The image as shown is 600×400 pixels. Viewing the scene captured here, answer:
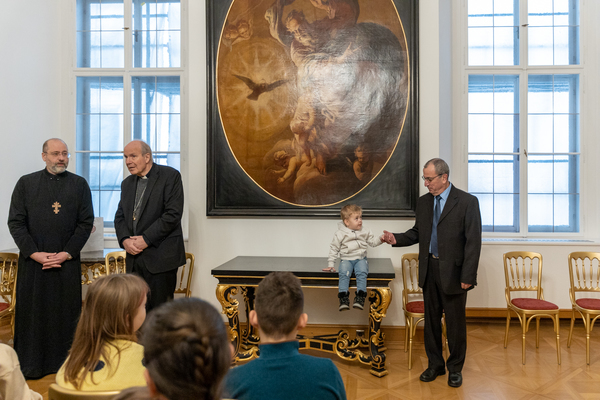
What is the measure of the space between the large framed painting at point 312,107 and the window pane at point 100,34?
1.74 meters

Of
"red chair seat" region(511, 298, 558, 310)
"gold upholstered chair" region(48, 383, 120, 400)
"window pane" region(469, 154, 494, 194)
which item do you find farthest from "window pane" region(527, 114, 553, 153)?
"gold upholstered chair" region(48, 383, 120, 400)

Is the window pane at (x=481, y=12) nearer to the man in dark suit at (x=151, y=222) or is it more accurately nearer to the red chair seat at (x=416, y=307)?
the red chair seat at (x=416, y=307)

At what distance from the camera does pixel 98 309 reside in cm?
180

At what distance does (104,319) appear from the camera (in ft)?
5.85

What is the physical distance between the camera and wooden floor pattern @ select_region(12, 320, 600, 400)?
145 inches

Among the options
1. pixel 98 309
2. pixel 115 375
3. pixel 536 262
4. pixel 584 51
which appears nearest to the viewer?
pixel 115 375

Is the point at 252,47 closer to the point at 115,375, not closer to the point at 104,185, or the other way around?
the point at 104,185

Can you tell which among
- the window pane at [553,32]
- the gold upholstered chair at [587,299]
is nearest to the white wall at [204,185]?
the gold upholstered chair at [587,299]

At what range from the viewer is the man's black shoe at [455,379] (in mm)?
3838

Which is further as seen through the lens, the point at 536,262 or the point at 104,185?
the point at 104,185

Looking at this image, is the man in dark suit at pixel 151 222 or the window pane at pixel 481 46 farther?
the window pane at pixel 481 46

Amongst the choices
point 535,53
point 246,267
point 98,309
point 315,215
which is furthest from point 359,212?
point 535,53

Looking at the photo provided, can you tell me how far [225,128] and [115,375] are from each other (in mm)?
3974

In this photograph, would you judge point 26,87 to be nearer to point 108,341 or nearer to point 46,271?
point 46,271
